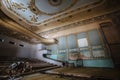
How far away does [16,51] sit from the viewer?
16.4 feet

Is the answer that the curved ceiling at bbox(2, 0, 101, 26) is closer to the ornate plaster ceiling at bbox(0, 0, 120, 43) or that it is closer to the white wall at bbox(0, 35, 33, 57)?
the ornate plaster ceiling at bbox(0, 0, 120, 43)

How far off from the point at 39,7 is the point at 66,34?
2506 millimetres

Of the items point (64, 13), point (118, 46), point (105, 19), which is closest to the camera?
point (118, 46)

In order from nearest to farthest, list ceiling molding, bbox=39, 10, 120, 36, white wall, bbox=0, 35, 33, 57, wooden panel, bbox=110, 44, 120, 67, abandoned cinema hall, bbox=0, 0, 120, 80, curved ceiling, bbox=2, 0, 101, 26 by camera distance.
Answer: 1. wooden panel, bbox=110, 44, 120, 67
2. abandoned cinema hall, bbox=0, 0, 120, 80
3. white wall, bbox=0, 35, 33, 57
4. curved ceiling, bbox=2, 0, 101, 26
5. ceiling molding, bbox=39, 10, 120, 36

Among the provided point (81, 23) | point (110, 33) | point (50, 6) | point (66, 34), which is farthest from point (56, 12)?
point (110, 33)

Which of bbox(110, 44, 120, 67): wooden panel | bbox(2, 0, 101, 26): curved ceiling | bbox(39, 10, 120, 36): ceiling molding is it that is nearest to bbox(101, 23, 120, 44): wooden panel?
bbox(110, 44, 120, 67): wooden panel

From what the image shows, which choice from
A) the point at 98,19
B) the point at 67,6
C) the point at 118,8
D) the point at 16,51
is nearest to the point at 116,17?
the point at 118,8

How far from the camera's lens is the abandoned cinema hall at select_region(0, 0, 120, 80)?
397 centimetres

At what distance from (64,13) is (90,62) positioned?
135 inches

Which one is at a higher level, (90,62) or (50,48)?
(50,48)

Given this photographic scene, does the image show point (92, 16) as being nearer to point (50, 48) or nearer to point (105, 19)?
point (105, 19)

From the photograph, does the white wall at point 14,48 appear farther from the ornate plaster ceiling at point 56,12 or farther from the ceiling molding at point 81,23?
the ceiling molding at point 81,23

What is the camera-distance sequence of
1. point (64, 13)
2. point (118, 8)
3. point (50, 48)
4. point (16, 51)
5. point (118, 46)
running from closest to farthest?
1. point (118, 46)
2. point (118, 8)
3. point (16, 51)
4. point (64, 13)
5. point (50, 48)

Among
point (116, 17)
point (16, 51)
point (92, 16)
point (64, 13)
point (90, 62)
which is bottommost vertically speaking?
point (90, 62)
